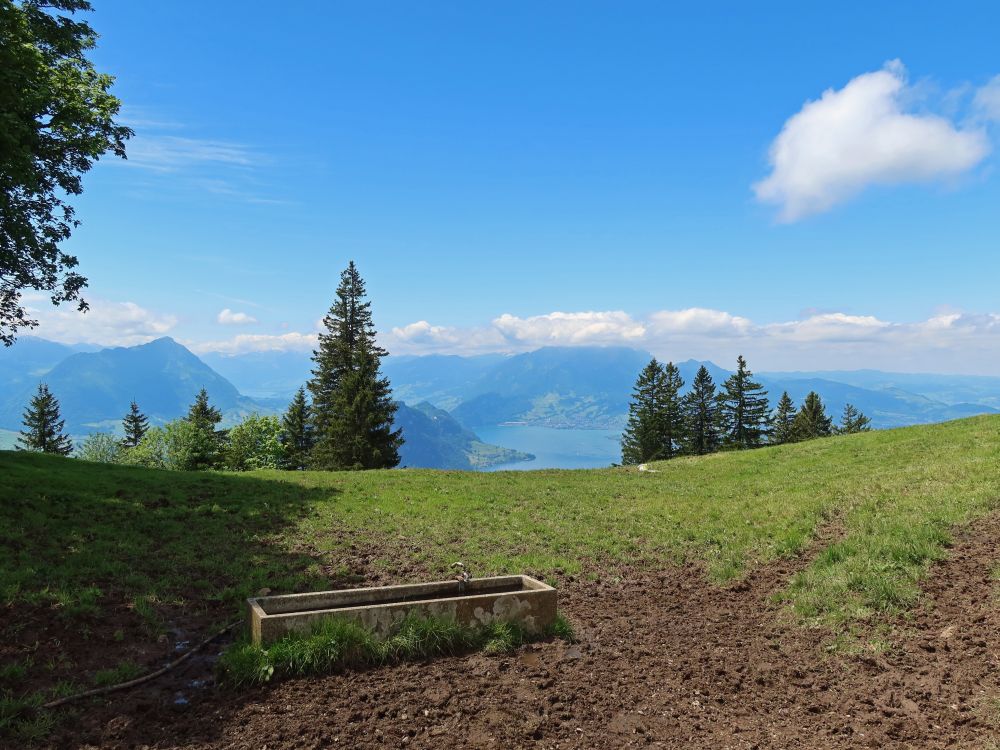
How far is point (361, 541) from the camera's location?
15.2 meters

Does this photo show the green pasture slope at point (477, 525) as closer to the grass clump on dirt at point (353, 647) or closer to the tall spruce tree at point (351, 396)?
the grass clump on dirt at point (353, 647)

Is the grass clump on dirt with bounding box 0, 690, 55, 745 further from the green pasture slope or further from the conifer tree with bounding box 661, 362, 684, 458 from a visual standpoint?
the conifer tree with bounding box 661, 362, 684, 458

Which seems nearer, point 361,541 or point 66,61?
point 361,541

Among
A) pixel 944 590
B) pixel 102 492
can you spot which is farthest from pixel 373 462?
pixel 944 590

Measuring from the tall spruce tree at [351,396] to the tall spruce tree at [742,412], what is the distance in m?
45.8

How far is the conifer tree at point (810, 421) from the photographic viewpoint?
82750mm

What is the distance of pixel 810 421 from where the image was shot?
83438 millimetres

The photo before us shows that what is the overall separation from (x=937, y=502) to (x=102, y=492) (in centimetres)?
2338

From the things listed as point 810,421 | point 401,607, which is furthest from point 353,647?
point 810,421

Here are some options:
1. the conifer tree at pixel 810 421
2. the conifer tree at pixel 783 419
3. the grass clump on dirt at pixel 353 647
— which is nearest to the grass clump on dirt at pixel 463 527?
the grass clump on dirt at pixel 353 647

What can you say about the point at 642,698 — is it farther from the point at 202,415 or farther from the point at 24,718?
the point at 202,415

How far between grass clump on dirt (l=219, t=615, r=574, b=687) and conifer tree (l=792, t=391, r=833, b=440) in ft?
280

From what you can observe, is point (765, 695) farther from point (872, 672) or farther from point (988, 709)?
point (988, 709)

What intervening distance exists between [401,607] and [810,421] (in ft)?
292
